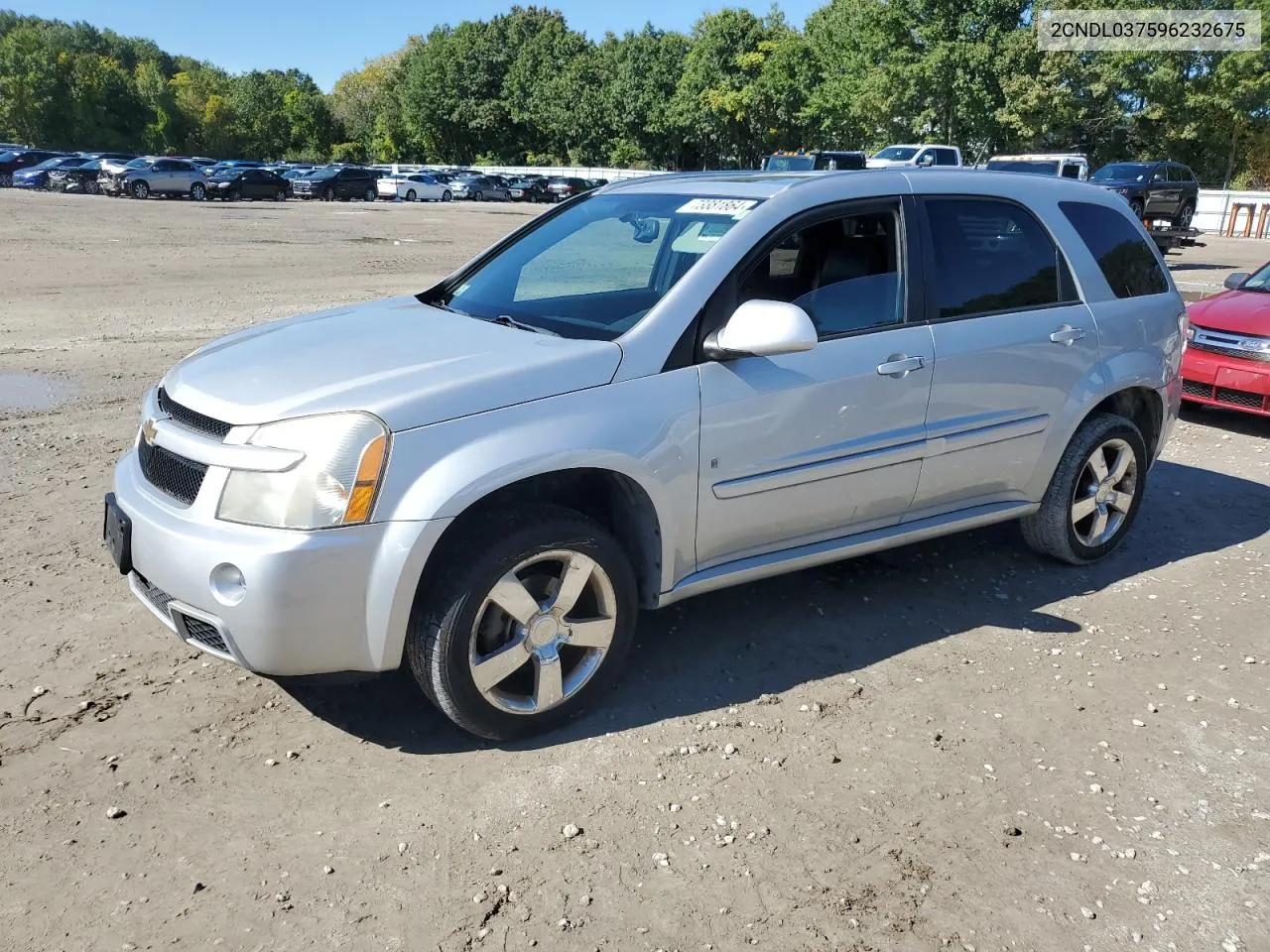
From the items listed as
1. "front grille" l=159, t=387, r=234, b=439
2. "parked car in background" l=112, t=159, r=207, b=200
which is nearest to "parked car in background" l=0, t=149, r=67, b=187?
"parked car in background" l=112, t=159, r=207, b=200

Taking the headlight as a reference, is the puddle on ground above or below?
below

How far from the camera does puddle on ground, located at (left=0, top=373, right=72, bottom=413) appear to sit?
7644 millimetres

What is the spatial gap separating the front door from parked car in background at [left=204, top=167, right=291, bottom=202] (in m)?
42.4

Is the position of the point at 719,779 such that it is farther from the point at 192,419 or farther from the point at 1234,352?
the point at 1234,352

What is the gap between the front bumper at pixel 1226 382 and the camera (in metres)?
7.96

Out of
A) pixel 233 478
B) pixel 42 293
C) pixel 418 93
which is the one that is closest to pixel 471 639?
pixel 233 478

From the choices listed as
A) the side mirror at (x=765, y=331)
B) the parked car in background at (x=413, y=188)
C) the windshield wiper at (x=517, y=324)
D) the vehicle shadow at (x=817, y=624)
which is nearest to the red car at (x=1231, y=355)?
the vehicle shadow at (x=817, y=624)

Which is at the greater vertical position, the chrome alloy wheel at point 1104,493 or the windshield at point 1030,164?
the windshield at point 1030,164

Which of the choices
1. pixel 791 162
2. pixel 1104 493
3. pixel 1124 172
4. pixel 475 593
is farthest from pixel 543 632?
pixel 1124 172

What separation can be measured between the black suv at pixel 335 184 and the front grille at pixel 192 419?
4515 cm

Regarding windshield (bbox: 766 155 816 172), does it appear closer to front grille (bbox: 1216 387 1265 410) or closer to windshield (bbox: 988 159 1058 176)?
windshield (bbox: 988 159 1058 176)

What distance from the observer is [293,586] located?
2988 mm

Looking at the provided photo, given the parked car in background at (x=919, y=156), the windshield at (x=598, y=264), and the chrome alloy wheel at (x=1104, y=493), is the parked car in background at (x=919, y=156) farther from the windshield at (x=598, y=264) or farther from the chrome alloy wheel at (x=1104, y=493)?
the windshield at (x=598, y=264)

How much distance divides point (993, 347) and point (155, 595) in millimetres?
3370
